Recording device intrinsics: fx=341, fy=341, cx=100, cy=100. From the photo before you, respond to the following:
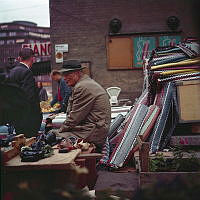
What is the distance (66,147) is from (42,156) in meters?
0.45

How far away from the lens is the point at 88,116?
457 cm

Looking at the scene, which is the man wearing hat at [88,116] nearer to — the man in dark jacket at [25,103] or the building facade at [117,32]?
the man in dark jacket at [25,103]

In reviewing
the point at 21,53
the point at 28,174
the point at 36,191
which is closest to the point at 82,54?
the point at 21,53

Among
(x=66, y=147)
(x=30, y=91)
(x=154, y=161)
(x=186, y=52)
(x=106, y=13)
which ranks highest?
(x=106, y=13)

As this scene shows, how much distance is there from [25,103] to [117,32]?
8274 mm

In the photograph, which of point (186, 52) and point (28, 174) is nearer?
point (28, 174)

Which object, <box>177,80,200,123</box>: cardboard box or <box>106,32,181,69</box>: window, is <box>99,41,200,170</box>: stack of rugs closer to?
<box>177,80,200,123</box>: cardboard box

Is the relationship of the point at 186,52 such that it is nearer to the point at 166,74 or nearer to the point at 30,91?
the point at 166,74

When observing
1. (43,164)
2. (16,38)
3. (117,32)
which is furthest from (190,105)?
(16,38)

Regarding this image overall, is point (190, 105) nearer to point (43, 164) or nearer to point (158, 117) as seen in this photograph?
point (158, 117)

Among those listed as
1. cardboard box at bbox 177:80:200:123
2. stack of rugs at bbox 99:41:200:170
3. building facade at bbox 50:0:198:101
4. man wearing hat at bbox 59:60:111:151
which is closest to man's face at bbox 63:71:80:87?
man wearing hat at bbox 59:60:111:151

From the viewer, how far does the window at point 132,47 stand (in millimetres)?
13055

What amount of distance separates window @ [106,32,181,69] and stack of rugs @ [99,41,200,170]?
7602 millimetres

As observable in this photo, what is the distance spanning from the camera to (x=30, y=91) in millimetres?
5594
